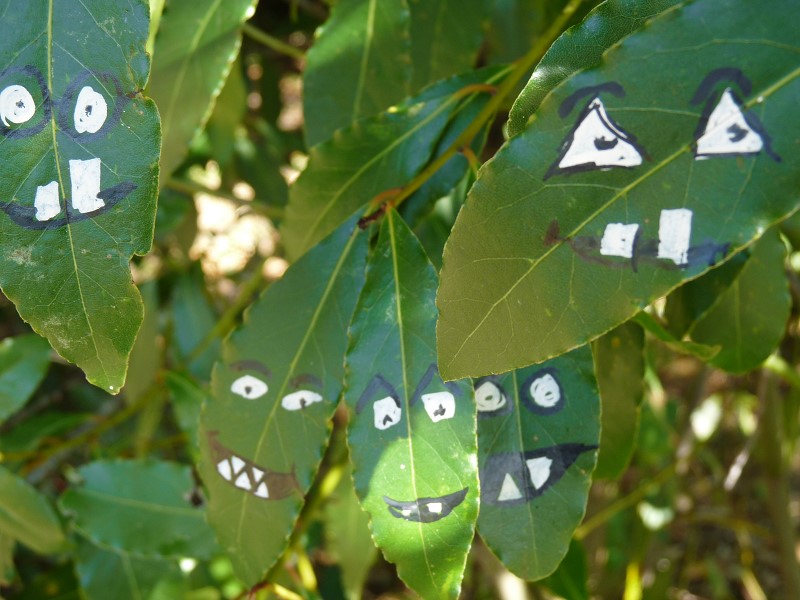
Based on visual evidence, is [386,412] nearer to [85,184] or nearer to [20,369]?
[85,184]

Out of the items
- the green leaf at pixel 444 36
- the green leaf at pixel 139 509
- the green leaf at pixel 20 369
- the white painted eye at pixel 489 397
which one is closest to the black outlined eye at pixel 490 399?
the white painted eye at pixel 489 397

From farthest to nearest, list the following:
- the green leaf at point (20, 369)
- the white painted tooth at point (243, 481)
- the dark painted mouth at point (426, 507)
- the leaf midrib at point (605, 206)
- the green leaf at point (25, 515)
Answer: the green leaf at point (20, 369), the green leaf at point (25, 515), the white painted tooth at point (243, 481), the dark painted mouth at point (426, 507), the leaf midrib at point (605, 206)

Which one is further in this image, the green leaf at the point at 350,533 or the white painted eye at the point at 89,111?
the green leaf at the point at 350,533

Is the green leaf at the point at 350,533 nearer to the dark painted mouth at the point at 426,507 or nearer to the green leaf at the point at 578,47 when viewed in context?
the dark painted mouth at the point at 426,507

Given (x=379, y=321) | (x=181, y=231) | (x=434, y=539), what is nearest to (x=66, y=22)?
(x=379, y=321)

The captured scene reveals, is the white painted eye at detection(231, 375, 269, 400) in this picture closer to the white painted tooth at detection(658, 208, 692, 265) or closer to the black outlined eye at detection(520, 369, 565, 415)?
the black outlined eye at detection(520, 369, 565, 415)

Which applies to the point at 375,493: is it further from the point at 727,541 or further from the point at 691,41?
the point at 727,541

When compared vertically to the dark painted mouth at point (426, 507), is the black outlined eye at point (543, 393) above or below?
above

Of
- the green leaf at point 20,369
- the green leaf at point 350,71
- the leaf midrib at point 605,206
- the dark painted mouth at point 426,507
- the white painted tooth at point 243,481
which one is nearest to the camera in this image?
the leaf midrib at point 605,206
